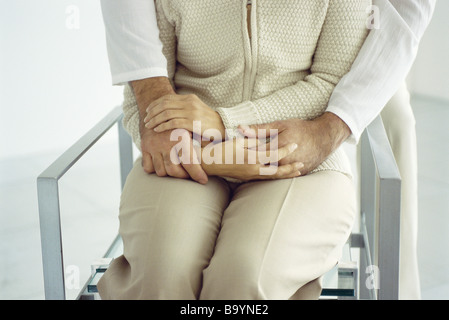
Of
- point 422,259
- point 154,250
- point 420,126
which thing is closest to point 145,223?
point 154,250

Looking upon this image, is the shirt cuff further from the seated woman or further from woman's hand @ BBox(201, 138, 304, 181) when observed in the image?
woman's hand @ BBox(201, 138, 304, 181)

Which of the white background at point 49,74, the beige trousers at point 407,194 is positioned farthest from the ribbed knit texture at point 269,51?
the white background at point 49,74

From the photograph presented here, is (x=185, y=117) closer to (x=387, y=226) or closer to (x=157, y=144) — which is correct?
(x=157, y=144)

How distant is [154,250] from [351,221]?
34 centimetres

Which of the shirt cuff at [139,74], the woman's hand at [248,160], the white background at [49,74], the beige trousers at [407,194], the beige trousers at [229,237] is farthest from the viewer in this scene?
the white background at [49,74]

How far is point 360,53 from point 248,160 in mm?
295

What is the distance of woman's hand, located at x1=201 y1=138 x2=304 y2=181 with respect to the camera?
91 cm

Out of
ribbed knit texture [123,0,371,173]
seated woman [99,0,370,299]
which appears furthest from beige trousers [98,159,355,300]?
ribbed knit texture [123,0,371,173]

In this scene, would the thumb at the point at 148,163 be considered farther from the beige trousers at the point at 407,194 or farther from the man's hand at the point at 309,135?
the beige trousers at the point at 407,194

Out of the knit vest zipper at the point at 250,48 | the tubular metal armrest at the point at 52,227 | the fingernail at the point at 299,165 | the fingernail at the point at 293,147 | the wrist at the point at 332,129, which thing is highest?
the knit vest zipper at the point at 250,48

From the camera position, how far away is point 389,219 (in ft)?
2.75

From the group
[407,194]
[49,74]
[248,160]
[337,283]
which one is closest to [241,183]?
[248,160]

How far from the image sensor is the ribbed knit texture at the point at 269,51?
3.22ft

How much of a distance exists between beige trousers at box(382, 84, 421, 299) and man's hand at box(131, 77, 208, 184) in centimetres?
50
